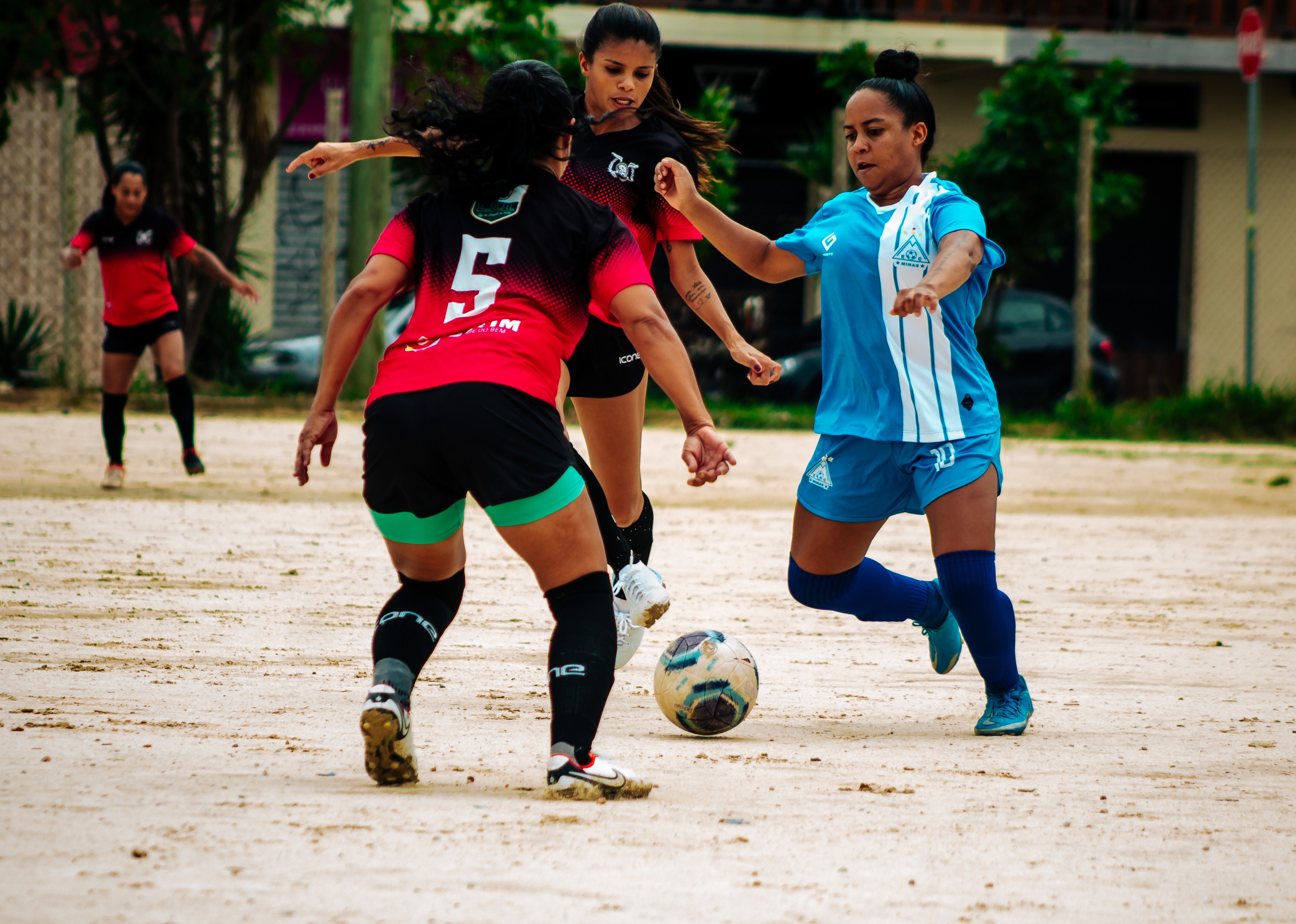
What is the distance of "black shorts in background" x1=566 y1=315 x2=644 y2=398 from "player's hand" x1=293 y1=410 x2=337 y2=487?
1540 millimetres

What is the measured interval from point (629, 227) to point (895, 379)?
3.03ft

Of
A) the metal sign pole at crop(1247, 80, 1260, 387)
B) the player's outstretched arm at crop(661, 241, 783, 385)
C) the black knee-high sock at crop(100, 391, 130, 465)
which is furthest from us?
the metal sign pole at crop(1247, 80, 1260, 387)

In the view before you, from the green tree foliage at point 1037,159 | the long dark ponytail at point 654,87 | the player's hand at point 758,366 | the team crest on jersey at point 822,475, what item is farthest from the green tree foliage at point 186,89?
the team crest on jersey at point 822,475

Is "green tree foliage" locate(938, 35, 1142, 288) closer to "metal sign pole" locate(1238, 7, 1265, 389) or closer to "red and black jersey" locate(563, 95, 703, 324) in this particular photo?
"metal sign pole" locate(1238, 7, 1265, 389)

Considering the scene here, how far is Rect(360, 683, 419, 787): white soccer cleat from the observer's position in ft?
10.2

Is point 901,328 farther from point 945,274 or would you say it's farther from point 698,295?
point 698,295

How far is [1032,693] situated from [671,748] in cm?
136

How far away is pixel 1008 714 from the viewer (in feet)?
13.3

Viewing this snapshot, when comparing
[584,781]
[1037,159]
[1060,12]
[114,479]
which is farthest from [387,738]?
[1060,12]

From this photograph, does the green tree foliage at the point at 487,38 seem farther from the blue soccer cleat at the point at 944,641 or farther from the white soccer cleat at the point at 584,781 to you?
the white soccer cleat at the point at 584,781

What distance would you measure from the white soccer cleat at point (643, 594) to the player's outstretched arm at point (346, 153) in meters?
1.40

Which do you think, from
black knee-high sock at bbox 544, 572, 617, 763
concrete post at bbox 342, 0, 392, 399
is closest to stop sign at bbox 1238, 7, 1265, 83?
concrete post at bbox 342, 0, 392, 399

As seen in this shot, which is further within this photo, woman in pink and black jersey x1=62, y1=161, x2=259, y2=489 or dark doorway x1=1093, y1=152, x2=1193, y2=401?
dark doorway x1=1093, y1=152, x2=1193, y2=401

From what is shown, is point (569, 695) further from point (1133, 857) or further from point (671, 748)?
point (1133, 857)
